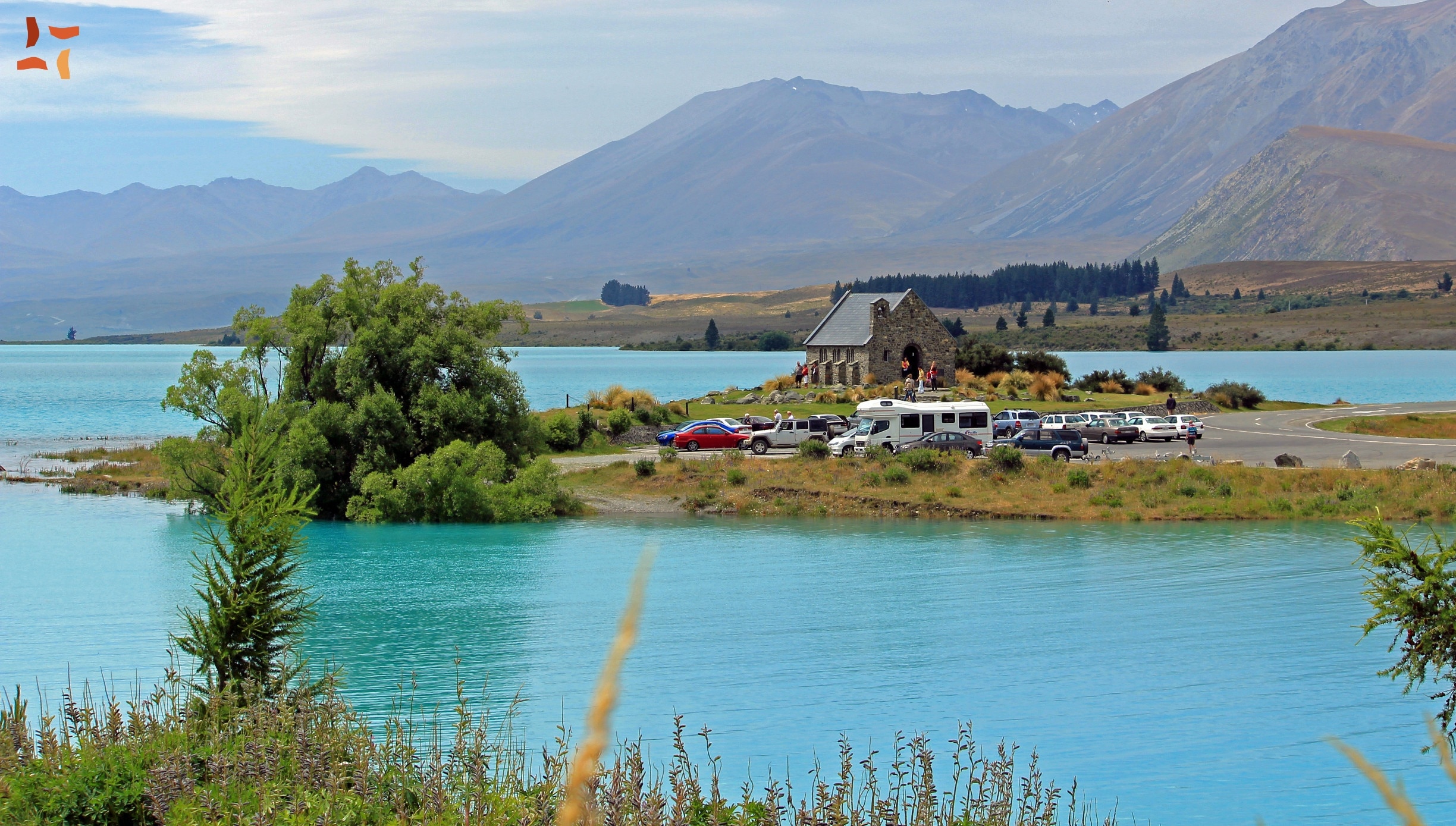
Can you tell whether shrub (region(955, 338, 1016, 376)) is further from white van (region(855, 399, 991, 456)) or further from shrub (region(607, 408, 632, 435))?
white van (region(855, 399, 991, 456))

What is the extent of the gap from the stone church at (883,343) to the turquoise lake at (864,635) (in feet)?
103

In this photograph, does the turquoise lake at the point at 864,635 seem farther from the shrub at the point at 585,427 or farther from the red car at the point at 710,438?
the shrub at the point at 585,427

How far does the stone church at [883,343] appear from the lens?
2758 inches

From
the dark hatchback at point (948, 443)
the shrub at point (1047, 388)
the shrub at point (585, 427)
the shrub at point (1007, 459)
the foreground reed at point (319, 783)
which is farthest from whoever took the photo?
the shrub at point (1047, 388)

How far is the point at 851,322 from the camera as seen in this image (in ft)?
237

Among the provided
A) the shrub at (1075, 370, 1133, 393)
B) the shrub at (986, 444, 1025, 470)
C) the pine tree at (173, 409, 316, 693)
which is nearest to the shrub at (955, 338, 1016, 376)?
the shrub at (1075, 370, 1133, 393)

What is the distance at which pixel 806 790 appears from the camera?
14.2 metres

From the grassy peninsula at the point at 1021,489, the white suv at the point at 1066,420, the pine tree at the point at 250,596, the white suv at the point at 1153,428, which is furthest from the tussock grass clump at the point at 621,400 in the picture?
the pine tree at the point at 250,596

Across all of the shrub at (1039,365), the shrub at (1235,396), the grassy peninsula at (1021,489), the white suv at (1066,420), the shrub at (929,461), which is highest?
the shrub at (1039,365)

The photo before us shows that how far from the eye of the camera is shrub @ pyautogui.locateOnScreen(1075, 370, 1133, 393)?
71938 mm

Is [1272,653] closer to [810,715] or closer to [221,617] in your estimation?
[810,715]

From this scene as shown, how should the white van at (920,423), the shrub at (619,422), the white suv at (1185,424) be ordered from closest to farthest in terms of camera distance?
the white van at (920,423) < the white suv at (1185,424) < the shrub at (619,422)

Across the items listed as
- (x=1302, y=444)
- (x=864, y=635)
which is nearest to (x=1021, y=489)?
(x=1302, y=444)

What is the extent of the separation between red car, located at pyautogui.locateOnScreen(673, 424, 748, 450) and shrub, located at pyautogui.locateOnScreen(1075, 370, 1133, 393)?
29.7m
